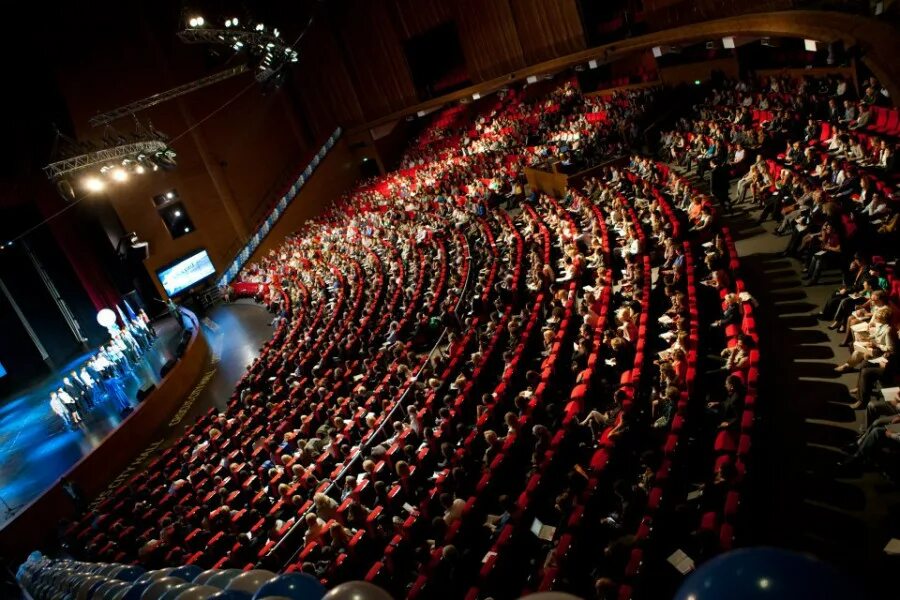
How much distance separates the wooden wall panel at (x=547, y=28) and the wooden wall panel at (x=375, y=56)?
521 centimetres

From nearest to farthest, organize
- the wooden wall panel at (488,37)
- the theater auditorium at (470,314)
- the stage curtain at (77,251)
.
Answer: the theater auditorium at (470,314) < the wooden wall panel at (488,37) < the stage curtain at (77,251)

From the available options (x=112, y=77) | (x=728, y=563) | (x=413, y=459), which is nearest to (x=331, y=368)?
(x=413, y=459)

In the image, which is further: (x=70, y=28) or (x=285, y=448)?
(x=70, y=28)

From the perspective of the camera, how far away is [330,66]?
2136cm

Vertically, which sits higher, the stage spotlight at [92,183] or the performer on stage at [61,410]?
the stage spotlight at [92,183]

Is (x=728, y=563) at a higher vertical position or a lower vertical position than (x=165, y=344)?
higher

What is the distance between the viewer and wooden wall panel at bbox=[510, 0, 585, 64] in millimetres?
13570

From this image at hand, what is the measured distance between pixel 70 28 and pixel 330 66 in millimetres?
7966

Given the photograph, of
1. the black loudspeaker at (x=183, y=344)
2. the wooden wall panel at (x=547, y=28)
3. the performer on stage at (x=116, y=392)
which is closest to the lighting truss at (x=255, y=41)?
the wooden wall panel at (x=547, y=28)

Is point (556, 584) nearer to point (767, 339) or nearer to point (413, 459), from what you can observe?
point (413, 459)

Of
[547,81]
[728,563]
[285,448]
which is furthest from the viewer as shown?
[547,81]

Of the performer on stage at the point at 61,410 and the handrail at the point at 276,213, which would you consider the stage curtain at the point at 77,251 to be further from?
the performer on stage at the point at 61,410

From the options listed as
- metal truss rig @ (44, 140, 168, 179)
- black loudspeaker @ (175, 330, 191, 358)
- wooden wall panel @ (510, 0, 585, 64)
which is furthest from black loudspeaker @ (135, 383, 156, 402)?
wooden wall panel @ (510, 0, 585, 64)

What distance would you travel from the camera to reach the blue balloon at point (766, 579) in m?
1.31
